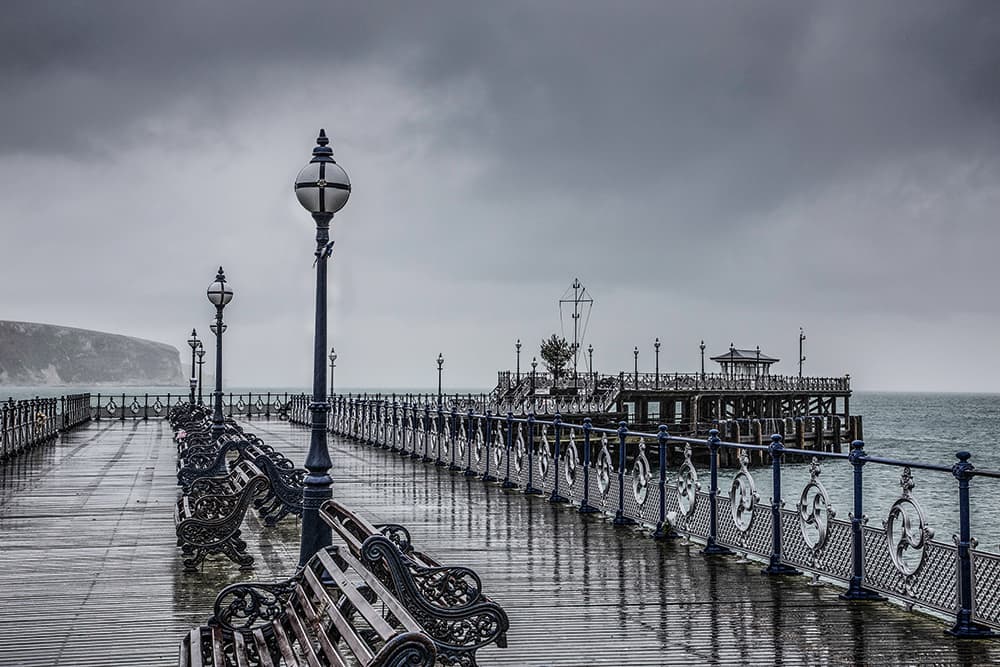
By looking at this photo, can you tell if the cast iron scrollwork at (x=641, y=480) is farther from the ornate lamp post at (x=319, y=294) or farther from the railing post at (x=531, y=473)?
the ornate lamp post at (x=319, y=294)

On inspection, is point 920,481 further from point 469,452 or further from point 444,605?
point 444,605

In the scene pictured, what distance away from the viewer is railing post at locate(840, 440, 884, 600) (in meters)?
8.82

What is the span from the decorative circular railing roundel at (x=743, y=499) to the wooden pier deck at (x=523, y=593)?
479 millimetres

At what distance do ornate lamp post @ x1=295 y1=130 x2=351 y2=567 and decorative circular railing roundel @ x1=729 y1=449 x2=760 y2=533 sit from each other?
13.3 ft

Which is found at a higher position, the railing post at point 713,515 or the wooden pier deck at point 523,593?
the railing post at point 713,515

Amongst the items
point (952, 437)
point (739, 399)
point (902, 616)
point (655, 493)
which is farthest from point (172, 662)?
point (952, 437)

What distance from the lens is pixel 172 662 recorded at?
271 inches

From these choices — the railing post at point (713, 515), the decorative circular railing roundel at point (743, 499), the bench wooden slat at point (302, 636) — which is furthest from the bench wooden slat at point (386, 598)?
the railing post at point (713, 515)

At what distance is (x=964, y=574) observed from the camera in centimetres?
771

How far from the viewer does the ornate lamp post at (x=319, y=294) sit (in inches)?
363

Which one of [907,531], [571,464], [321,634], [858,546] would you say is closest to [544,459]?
[571,464]

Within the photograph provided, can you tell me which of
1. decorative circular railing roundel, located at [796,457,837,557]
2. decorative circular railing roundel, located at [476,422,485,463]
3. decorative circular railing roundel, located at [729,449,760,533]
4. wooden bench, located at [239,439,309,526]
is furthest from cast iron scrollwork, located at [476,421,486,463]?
decorative circular railing roundel, located at [796,457,837,557]

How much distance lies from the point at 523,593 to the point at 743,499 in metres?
2.81

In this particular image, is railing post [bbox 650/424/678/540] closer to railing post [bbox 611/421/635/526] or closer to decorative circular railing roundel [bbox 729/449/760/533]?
railing post [bbox 611/421/635/526]
